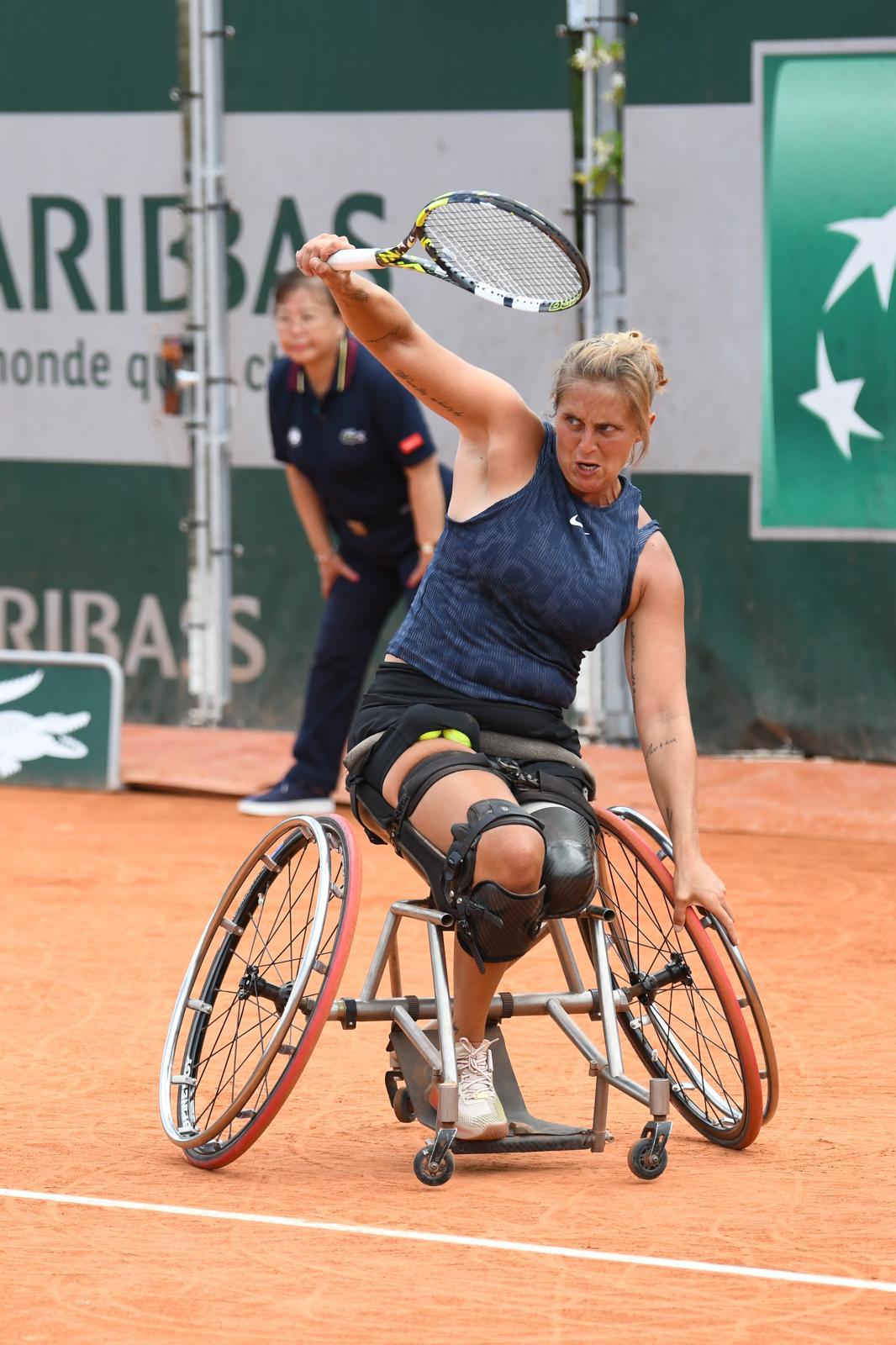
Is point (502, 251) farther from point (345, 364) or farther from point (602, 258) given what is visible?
point (602, 258)

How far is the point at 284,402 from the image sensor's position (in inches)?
279

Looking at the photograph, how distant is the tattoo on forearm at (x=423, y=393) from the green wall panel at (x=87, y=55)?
5.12 m

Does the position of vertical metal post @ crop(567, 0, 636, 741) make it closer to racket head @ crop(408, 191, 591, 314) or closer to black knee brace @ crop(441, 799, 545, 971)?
racket head @ crop(408, 191, 591, 314)

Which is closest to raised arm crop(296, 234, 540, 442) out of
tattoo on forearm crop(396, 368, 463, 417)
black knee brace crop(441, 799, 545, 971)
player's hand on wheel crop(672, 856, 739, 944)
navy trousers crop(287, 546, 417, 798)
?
tattoo on forearm crop(396, 368, 463, 417)

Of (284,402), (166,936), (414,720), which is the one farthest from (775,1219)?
(284,402)

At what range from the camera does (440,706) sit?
3.86 meters

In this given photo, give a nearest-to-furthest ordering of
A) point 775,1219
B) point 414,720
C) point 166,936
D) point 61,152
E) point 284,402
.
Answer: point 775,1219, point 414,720, point 166,936, point 284,402, point 61,152

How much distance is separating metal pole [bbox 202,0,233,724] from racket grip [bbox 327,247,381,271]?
4.88 meters

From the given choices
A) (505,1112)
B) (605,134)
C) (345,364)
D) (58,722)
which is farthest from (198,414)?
(505,1112)

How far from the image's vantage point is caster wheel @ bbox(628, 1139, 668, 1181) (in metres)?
3.65

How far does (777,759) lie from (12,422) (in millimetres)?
3550

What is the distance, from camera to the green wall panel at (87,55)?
28.3ft

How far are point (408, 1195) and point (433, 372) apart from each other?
4.81 feet

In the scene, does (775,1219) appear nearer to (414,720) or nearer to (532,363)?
(414,720)
